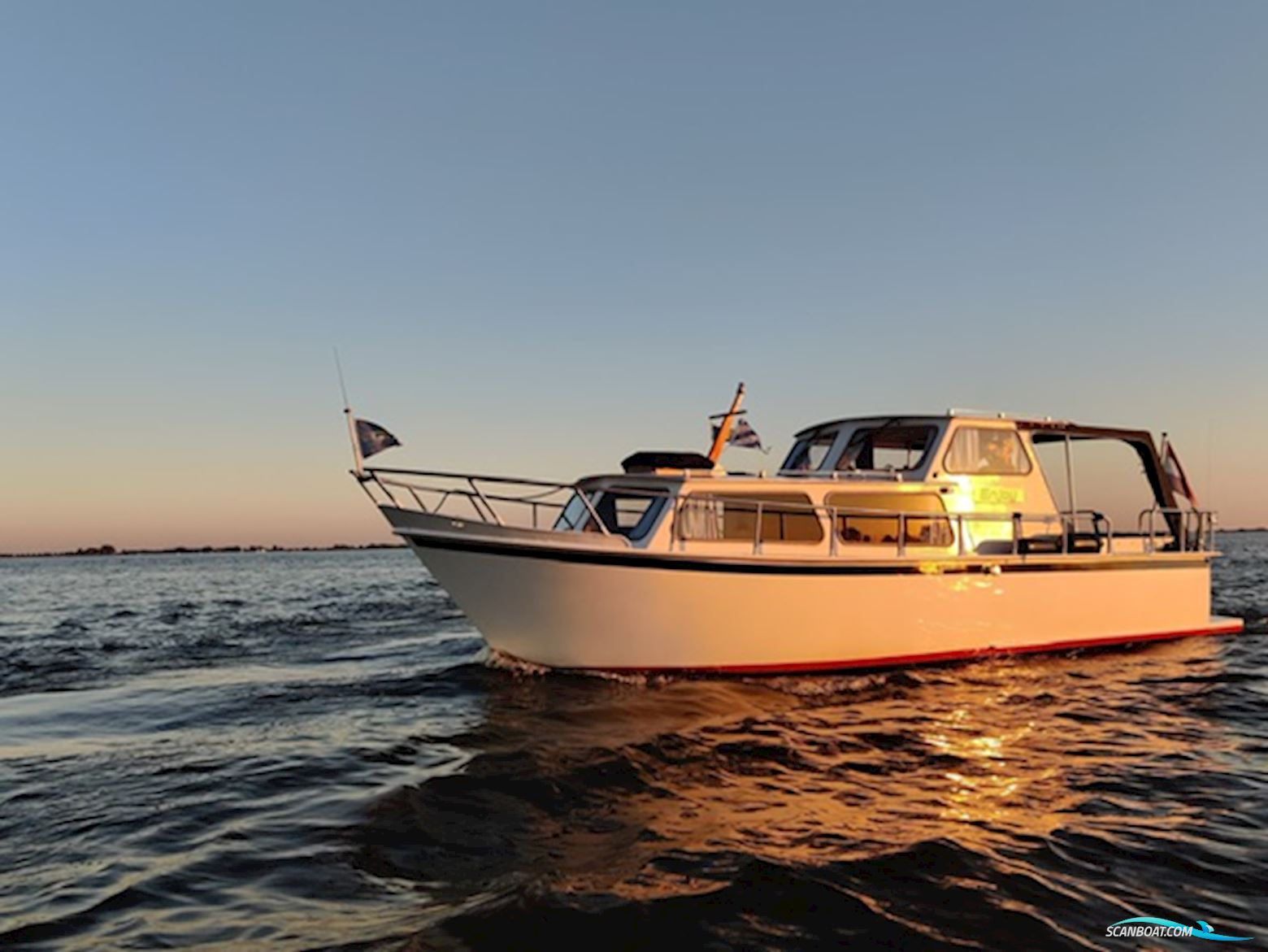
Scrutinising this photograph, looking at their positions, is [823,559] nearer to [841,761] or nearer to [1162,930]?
[841,761]

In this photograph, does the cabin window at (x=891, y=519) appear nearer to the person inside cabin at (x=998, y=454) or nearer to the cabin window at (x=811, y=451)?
the person inside cabin at (x=998, y=454)

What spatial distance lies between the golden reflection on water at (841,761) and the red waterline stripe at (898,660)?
0.20m

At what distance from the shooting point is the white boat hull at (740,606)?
10789 millimetres

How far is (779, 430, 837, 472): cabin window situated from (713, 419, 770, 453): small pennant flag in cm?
108

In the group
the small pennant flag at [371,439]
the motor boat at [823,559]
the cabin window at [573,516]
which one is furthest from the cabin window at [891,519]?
the small pennant flag at [371,439]

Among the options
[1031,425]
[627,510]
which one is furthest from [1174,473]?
[627,510]

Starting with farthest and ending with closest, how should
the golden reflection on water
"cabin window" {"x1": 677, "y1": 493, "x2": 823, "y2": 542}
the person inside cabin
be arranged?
the person inside cabin
"cabin window" {"x1": 677, "y1": 493, "x2": 823, "y2": 542}
the golden reflection on water

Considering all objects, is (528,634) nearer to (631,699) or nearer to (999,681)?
(631,699)

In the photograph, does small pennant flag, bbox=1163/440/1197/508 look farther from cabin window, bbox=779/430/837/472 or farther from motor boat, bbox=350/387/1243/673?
cabin window, bbox=779/430/837/472

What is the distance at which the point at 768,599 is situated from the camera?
11.5 metres

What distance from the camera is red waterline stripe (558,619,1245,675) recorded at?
11.5m

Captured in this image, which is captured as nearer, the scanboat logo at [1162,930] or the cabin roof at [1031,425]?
the scanboat logo at [1162,930]

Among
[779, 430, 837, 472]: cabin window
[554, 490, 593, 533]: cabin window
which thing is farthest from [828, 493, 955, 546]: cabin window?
[554, 490, 593, 533]: cabin window

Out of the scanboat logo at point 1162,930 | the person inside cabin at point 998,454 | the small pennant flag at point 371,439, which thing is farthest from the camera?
the person inside cabin at point 998,454
